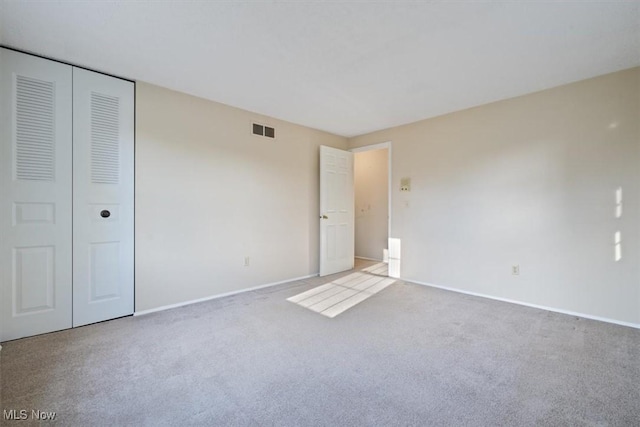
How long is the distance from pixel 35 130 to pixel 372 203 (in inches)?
210

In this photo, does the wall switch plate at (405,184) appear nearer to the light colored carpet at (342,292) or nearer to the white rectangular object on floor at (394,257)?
the white rectangular object on floor at (394,257)

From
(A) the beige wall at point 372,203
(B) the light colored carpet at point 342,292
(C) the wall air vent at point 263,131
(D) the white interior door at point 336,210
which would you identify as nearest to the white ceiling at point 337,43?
(C) the wall air vent at point 263,131

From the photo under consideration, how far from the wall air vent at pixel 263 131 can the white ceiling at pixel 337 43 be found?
24.6 inches

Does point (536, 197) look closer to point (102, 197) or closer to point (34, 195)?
point (102, 197)

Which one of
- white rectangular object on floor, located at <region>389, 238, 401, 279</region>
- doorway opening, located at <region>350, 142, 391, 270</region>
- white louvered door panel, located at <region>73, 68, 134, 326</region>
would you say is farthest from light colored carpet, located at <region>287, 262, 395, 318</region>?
white louvered door panel, located at <region>73, 68, 134, 326</region>

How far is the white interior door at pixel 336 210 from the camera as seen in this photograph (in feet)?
14.9

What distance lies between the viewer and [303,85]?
2.96 m

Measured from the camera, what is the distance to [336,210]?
4.77m

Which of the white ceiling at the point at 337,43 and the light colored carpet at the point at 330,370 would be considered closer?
the light colored carpet at the point at 330,370

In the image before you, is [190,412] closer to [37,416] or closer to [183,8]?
[37,416]

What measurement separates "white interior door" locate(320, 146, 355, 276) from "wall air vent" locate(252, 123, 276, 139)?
0.89 meters

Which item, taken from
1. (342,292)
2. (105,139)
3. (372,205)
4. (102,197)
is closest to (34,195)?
(102,197)

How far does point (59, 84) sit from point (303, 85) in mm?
2281

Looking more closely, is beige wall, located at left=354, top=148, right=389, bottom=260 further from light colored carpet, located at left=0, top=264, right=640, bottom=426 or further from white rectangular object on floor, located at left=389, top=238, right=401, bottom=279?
light colored carpet, located at left=0, top=264, right=640, bottom=426
